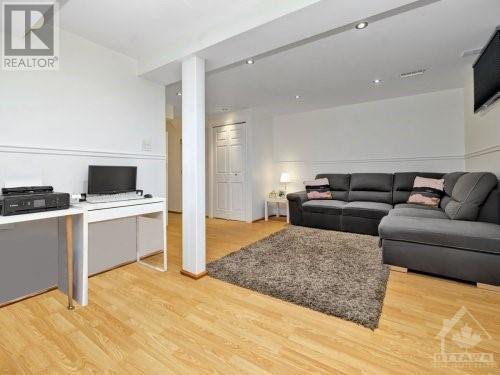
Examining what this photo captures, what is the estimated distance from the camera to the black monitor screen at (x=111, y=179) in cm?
238

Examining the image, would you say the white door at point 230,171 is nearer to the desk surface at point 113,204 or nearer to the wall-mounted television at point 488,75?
the desk surface at point 113,204

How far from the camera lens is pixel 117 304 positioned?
1.91 meters

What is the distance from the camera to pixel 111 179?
2521mm

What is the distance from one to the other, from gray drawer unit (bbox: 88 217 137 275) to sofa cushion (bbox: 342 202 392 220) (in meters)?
3.19

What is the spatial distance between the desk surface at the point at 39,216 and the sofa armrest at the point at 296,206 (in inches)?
134

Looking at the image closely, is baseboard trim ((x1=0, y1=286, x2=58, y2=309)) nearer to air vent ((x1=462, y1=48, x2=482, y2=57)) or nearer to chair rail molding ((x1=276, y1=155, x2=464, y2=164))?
chair rail molding ((x1=276, y1=155, x2=464, y2=164))

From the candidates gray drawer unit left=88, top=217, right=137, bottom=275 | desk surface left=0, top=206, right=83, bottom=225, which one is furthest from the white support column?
desk surface left=0, top=206, right=83, bottom=225

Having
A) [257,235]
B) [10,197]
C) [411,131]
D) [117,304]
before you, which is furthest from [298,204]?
[10,197]

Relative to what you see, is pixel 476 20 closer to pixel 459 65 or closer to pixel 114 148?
pixel 459 65

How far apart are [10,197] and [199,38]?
1.96 m

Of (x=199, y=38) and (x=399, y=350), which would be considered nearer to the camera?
(x=399, y=350)

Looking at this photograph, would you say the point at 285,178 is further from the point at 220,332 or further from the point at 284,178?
the point at 220,332

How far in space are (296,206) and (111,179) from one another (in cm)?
309

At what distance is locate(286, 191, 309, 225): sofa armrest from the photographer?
4.47 m
